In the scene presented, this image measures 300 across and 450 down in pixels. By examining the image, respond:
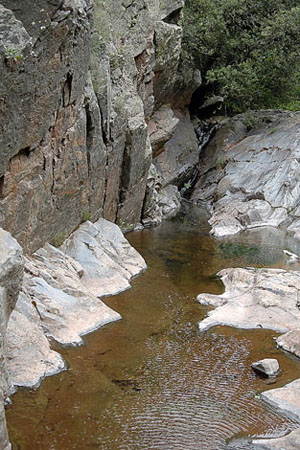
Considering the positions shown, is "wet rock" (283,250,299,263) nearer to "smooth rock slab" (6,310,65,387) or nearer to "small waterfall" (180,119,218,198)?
"smooth rock slab" (6,310,65,387)

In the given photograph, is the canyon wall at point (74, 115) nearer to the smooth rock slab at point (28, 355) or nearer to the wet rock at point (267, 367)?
the smooth rock slab at point (28, 355)

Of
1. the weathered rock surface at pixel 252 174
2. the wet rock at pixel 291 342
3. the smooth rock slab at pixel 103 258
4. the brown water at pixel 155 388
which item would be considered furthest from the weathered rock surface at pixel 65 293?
the weathered rock surface at pixel 252 174

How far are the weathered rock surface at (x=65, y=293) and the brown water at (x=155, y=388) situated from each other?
354mm

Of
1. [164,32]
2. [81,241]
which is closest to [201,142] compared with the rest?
[164,32]

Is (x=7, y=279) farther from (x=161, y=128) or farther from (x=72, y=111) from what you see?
(x=161, y=128)

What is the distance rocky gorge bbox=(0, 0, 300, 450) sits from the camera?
432 inches

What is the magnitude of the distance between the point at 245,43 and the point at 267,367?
2299 cm

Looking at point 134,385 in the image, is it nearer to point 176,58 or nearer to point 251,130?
point 176,58

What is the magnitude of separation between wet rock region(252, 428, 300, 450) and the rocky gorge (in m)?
3.64

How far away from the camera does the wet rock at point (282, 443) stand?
7770mm

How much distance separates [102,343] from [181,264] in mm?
6646

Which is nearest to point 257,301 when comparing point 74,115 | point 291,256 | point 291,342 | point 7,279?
point 291,342

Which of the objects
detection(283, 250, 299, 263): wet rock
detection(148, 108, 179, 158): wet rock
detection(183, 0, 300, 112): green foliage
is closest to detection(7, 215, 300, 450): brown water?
detection(283, 250, 299, 263): wet rock

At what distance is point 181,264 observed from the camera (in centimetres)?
1762
